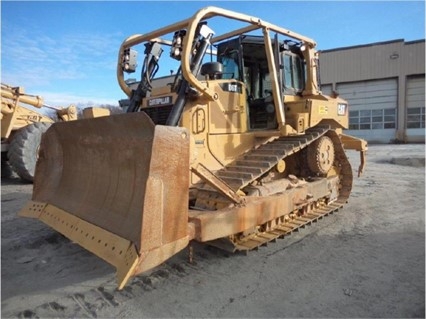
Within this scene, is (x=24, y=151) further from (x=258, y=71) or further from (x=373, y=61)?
(x=373, y=61)

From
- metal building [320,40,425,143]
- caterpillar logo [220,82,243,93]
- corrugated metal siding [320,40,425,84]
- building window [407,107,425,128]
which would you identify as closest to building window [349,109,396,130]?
metal building [320,40,425,143]

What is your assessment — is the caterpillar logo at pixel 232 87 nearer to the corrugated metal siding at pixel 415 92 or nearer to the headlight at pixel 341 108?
the headlight at pixel 341 108

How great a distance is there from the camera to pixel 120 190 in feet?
11.7

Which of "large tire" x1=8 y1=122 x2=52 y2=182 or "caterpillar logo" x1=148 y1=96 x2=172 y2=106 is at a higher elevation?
"caterpillar logo" x1=148 y1=96 x2=172 y2=106

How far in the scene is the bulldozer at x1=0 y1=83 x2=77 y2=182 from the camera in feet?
29.0

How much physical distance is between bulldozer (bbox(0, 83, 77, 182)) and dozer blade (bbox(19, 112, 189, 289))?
465cm

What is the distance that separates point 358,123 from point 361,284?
24.4 metres

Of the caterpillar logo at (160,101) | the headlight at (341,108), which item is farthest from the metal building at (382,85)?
the caterpillar logo at (160,101)

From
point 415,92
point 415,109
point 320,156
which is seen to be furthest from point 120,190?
point 415,92

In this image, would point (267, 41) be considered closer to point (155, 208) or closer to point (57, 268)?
point (155, 208)

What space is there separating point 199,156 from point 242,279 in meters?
1.51

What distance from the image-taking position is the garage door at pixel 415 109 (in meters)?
23.2

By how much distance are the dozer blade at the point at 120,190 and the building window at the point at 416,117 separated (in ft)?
80.3

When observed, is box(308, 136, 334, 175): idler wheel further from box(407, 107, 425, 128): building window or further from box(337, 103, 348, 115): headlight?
box(407, 107, 425, 128): building window
